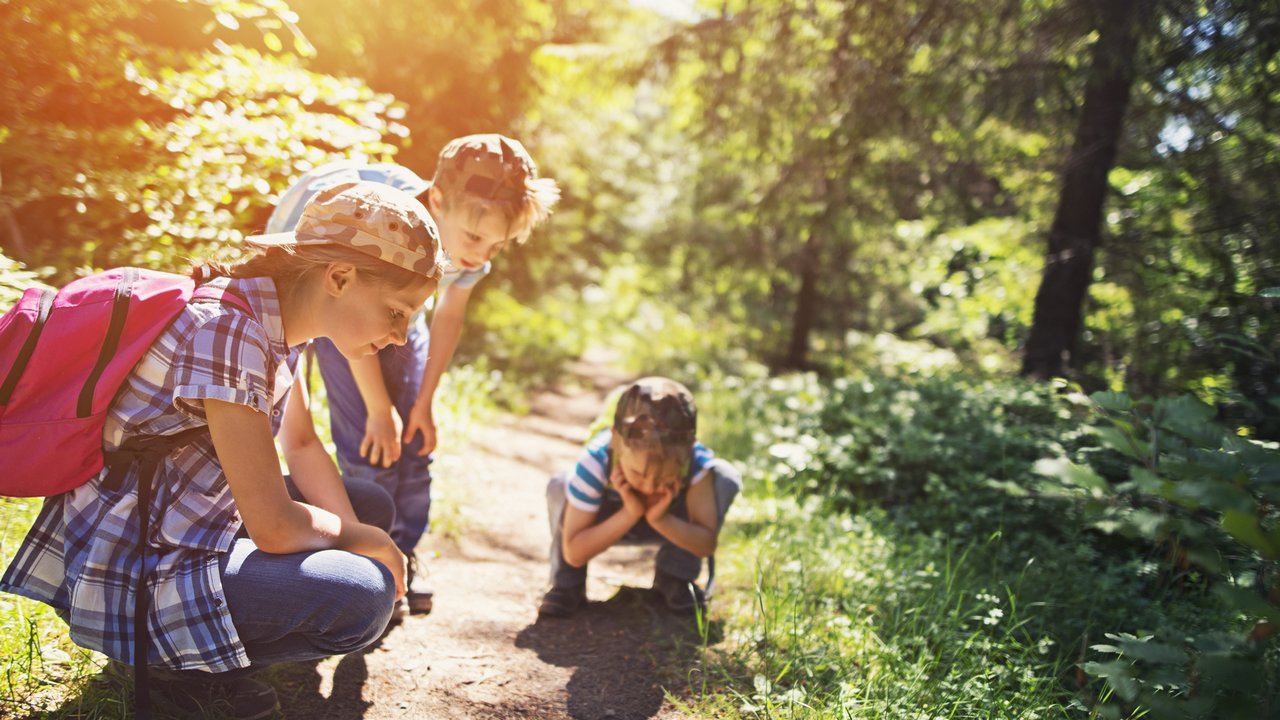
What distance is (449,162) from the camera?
2.70 m

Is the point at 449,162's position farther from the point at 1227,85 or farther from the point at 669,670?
the point at 1227,85

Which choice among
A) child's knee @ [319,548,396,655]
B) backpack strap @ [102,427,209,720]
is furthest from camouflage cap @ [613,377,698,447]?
backpack strap @ [102,427,209,720]

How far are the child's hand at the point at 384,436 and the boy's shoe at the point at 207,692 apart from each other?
33.7 inches

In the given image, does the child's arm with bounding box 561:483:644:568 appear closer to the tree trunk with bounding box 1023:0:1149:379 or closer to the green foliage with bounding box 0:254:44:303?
the green foliage with bounding box 0:254:44:303

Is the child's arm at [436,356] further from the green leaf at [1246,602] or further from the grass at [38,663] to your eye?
the green leaf at [1246,602]

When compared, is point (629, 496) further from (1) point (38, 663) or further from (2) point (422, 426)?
(1) point (38, 663)

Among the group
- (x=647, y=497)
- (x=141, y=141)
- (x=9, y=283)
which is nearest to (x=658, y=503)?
(x=647, y=497)

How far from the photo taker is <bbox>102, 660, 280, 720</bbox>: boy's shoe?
6.48 feet

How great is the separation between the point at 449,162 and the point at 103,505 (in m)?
1.49

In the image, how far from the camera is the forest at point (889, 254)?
7.76 ft

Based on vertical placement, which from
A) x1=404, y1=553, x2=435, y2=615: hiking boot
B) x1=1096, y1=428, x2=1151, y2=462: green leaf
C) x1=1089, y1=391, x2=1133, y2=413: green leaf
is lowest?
x1=404, y1=553, x2=435, y2=615: hiking boot

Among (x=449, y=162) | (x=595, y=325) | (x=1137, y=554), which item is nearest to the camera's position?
(x=449, y=162)

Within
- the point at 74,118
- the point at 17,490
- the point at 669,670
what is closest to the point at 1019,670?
the point at 669,670

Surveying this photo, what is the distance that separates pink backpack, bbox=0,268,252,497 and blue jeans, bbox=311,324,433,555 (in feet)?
3.79
